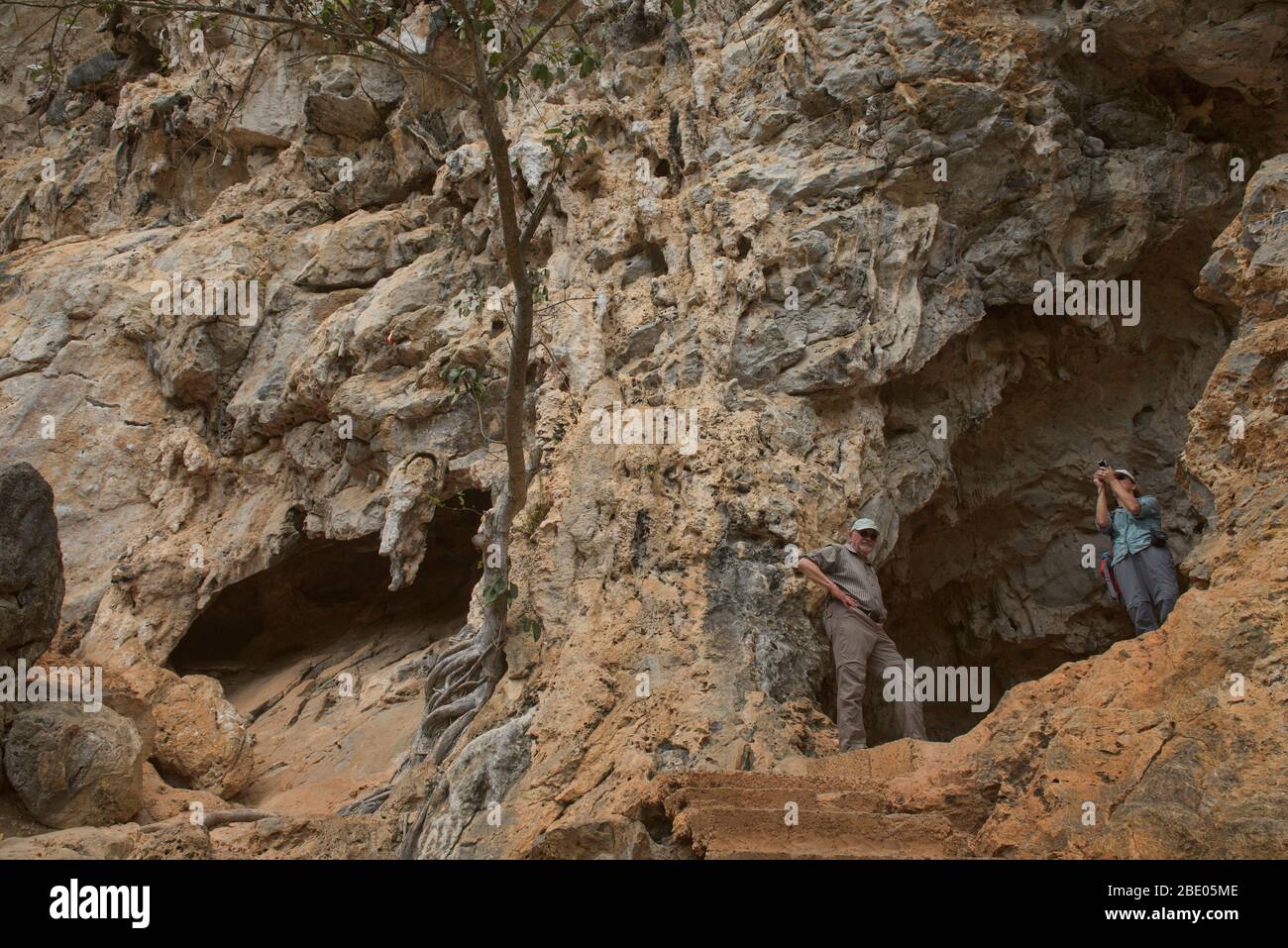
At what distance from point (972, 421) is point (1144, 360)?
1.71 metres

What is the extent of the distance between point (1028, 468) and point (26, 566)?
26.0ft

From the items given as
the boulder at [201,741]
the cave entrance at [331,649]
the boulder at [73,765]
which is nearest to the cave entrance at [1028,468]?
the cave entrance at [331,649]

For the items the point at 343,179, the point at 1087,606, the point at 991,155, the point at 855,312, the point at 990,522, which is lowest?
the point at 1087,606

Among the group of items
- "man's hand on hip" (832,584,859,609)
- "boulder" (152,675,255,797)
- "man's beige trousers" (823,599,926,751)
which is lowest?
"boulder" (152,675,255,797)

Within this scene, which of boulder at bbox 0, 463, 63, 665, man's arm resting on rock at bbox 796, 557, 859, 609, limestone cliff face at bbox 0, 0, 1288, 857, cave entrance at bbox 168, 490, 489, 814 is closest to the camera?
limestone cliff face at bbox 0, 0, 1288, 857

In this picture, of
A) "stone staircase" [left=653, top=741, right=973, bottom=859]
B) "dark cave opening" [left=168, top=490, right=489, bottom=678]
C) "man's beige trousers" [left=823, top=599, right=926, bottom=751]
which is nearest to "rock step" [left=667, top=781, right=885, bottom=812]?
"stone staircase" [left=653, top=741, right=973, bottom=859]

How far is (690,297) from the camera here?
8555mm

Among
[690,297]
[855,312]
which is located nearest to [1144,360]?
[855,312]

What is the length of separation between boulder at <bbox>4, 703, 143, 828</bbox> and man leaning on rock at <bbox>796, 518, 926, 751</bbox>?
5090 mm

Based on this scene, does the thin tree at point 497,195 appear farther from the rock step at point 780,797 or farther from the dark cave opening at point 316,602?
the dark cave opening at point 316,602

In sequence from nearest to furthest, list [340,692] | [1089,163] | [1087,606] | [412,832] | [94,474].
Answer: [412,832]
[1089,163]
[1087,606]
[340,692]
[94,474]

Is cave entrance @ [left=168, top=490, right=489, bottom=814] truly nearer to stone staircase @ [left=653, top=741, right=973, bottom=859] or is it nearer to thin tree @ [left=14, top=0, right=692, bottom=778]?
thin tree @ [left=14, top=0, right=692, bottom=778]

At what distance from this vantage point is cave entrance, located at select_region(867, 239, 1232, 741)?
8891 mm

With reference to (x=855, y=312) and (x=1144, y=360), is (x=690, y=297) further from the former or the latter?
(x=1144, y=360)
